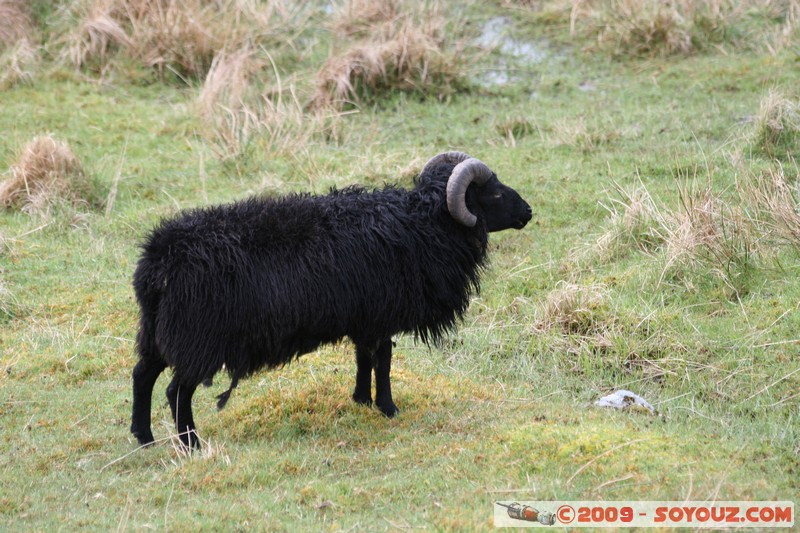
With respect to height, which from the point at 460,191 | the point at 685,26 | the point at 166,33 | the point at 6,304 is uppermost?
the point at 460,191

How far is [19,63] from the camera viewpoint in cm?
1584

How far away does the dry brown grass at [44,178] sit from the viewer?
1170cm

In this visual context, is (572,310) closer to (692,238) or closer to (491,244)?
(692,238)

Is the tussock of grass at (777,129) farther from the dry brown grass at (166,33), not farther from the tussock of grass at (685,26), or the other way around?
the dry brown grass at (166,33)

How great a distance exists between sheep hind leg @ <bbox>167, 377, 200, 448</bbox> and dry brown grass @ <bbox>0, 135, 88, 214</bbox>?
5.58 meters

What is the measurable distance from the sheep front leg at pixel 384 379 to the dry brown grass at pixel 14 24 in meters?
11.6

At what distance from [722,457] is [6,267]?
781cm

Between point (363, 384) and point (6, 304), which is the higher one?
point (363, 384)

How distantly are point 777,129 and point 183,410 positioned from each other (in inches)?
314

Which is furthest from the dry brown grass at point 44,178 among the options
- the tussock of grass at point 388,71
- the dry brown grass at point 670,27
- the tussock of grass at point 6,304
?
the dry brown grass at point 670,27

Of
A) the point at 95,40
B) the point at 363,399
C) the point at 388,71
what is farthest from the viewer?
the point at 95,40

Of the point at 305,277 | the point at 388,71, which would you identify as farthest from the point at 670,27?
the point at 305,277

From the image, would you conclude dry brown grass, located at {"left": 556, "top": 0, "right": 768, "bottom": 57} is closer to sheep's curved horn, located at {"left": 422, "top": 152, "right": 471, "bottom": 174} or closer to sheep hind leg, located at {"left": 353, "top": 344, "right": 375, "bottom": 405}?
sheep's curved horn, located at {"left": 422, "top": 152, "right": 471, "bottom": 174}

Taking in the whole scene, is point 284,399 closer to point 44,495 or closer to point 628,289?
point 44,495
